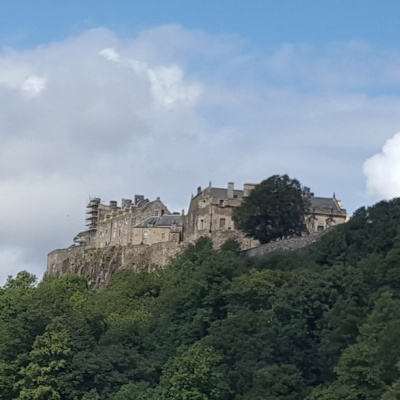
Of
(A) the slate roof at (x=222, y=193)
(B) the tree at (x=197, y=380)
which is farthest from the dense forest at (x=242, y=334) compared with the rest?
(A) the slate roof at (x=222, y=193)

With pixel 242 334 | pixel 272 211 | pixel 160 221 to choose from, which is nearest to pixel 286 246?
pixel 272 211

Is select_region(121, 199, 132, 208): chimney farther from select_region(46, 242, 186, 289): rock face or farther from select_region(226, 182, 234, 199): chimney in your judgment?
select_region(226, 182, 234, 199): chimney

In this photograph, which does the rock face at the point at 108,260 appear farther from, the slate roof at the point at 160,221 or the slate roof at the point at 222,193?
the slate roof at the point at 222,193

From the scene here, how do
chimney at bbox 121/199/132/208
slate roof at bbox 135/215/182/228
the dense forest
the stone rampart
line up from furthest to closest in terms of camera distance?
1. chimney at bbox 121/199/132/208
2. slate roof at bbox 135/215/182/228
3. the stone rampart
4. the dense forest

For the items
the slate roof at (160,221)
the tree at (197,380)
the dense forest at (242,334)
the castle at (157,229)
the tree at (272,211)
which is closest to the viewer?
the dense forest at (242,334)

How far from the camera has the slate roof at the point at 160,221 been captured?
458 ft

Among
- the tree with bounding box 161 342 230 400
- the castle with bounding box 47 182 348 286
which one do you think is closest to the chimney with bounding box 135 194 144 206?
the castle with bounding box 47 182 348 286

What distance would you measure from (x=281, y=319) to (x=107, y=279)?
48.6 m

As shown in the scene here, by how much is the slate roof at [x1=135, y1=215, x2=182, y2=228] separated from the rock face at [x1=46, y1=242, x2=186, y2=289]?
519 centimetres

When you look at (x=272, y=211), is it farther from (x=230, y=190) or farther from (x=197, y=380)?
(x=197, y=380)

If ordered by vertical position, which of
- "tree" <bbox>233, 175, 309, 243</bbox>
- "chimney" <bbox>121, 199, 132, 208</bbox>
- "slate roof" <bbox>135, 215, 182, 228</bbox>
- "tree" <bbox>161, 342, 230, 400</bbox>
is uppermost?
"chimney" <bbox>121, 199, 132, 208</bbox>

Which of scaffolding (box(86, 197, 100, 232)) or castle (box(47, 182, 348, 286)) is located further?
scaffolding (box(86, 197, 100, 232))

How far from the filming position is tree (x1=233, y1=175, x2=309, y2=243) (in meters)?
110

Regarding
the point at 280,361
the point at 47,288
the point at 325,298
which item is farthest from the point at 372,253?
the point at 47,288
